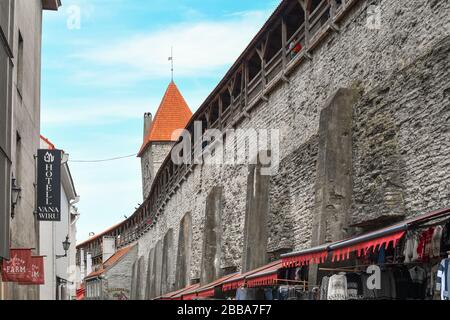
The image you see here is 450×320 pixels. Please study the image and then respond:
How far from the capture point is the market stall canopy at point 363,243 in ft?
25.3

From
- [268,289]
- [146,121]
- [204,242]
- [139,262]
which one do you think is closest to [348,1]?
[268,289]

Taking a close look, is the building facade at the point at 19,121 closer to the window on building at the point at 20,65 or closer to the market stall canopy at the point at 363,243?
the window on building at the point at 20,65

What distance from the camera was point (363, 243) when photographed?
28.4 ft

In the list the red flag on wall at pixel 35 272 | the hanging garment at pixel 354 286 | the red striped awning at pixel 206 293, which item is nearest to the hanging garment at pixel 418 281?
the hanging garment at pixel 354 286

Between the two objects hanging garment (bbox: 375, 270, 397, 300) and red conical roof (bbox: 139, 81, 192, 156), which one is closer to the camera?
hanging garment (bbox: 375, 270, 397, 300)

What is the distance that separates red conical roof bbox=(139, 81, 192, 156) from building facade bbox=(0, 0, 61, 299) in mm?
42798

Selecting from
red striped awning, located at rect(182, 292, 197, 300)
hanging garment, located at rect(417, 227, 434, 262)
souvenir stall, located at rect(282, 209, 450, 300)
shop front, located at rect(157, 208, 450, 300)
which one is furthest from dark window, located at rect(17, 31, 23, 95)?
hanging garment, located at rect(417, 227, 434, 262)

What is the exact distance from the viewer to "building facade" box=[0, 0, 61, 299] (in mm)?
11867

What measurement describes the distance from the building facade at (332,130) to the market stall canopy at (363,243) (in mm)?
1359

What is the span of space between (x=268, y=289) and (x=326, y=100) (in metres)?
3.57

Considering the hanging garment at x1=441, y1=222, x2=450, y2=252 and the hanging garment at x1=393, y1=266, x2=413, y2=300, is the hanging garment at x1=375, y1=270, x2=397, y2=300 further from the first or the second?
the hanging garment at x1=441, y1=222, x2=450, y2=252
